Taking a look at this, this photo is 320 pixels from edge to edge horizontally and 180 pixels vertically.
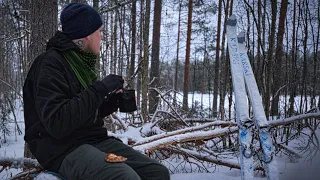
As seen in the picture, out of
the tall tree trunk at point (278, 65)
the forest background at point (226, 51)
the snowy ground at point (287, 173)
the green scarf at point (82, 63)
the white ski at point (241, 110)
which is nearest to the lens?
the green scarf at point (82, 63)

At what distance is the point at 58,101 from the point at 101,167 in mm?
441

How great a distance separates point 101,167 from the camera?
4.58 ft

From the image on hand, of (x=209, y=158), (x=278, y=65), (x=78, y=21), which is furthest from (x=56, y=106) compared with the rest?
(x=278, y=65)

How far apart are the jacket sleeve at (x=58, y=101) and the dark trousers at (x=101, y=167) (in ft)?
0.60

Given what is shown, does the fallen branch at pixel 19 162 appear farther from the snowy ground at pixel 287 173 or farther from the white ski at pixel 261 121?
the white ski at pixel 261 121

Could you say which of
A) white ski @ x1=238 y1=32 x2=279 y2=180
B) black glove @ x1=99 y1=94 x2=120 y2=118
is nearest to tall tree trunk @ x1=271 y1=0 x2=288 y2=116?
white ski @ x1=238 y1=32 x2=279 y2=180

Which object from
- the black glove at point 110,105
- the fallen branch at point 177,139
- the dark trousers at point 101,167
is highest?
the black glove at point 110,105

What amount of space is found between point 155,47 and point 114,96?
288 inches

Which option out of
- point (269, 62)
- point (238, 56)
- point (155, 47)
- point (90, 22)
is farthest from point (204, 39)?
point (90, 22)

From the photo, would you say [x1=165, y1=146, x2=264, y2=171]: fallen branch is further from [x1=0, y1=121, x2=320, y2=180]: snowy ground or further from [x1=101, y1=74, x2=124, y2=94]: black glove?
[x1=101, y1=74, x2=124, y2=94]: black glove

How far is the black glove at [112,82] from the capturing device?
1.51 meters

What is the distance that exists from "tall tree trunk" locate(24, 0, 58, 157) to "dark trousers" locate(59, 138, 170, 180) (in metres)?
2.15

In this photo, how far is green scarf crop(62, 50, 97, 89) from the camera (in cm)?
165

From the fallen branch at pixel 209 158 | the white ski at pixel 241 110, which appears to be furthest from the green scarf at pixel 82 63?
the fallen branch at pixel 209 158
